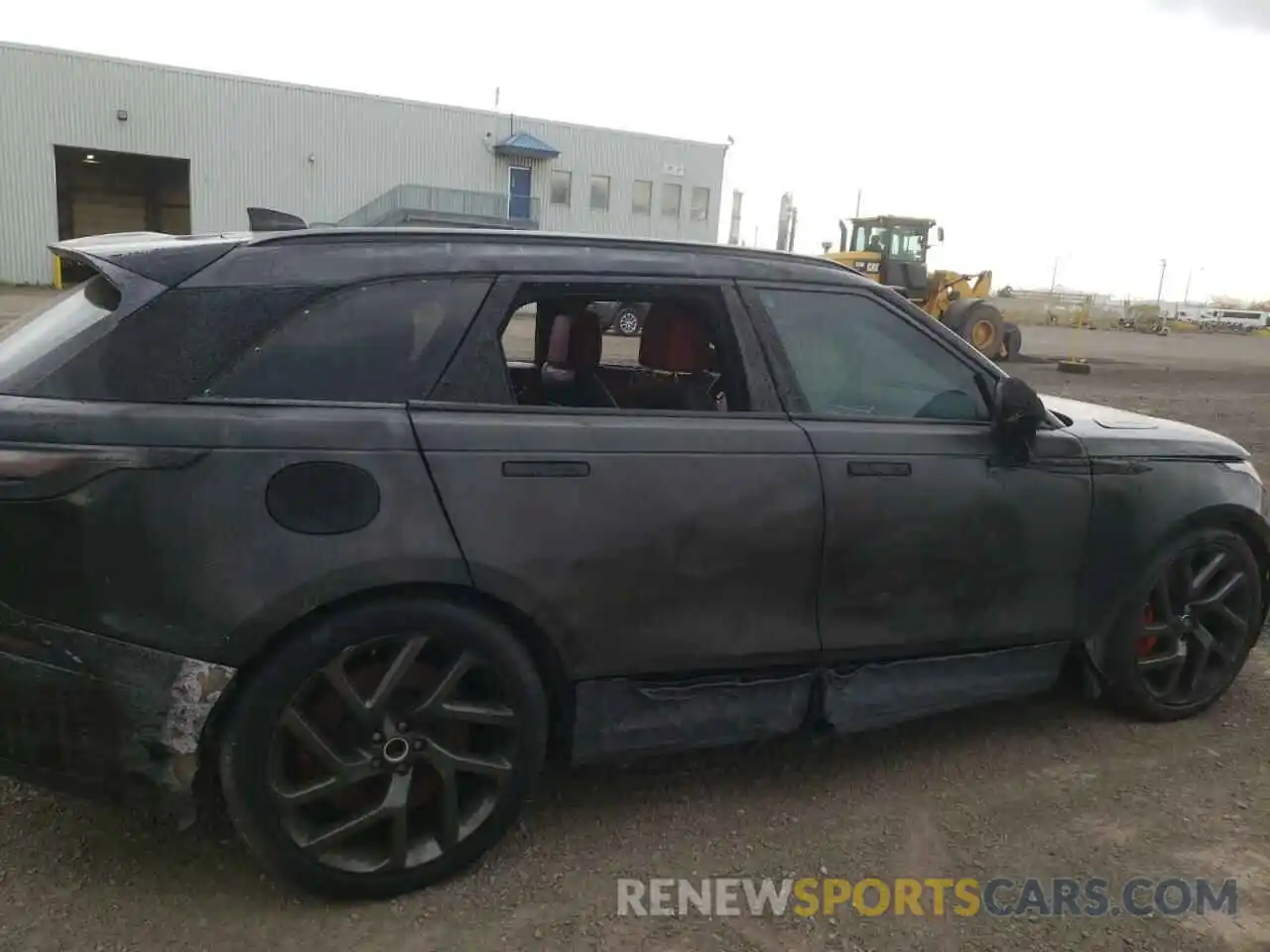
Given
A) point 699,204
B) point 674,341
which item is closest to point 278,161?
point 699,204

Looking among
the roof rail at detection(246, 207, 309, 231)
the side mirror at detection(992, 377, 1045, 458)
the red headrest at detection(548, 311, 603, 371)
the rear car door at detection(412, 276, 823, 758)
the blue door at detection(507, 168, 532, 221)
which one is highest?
the blue door at detection(507, 168, 532, 221)

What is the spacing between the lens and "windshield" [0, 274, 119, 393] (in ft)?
8.20

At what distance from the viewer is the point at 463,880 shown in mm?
2744

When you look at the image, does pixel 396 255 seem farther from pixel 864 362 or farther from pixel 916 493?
pixel 916 493

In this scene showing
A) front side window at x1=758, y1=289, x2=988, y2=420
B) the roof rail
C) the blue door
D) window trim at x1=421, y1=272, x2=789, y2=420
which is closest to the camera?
window trim at x1=421, y1=272, x2=789, y2=420

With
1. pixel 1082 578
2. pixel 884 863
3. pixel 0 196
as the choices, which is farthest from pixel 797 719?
pixel 0 196

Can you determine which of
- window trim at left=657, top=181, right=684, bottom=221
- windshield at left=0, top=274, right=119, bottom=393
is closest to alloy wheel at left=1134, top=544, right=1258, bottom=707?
windshield at left=0, top=274, right=119, bottom=393

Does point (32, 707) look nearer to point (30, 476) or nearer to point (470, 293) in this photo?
point (30, 476)

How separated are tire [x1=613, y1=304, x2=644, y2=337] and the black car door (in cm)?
47

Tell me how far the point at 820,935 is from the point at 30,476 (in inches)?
87.9

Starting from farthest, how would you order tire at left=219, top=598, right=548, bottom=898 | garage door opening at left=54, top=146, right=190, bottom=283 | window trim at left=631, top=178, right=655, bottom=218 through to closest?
1. window trim at left=631, top=178, right=655, bottom=218
2. garage door opening at left=54, top=146, right=190, bottom=283
3. tire at left=219, top=598, right=548, bottom=898

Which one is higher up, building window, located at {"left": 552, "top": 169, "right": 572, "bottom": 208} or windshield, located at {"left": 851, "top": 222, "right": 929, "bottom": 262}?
building window, located at {"left": 552, "top": 169, "right": 572, "bottom": 208}

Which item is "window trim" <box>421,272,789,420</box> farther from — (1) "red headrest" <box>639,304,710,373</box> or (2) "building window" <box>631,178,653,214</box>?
(2) "building window" <box>631,178,653,214</box>

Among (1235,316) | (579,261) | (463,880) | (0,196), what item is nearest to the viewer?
(463,880)
